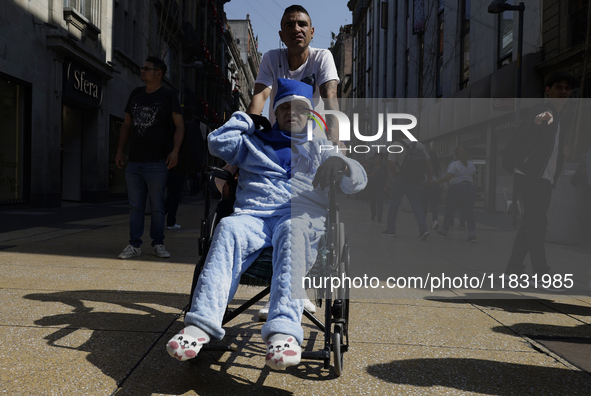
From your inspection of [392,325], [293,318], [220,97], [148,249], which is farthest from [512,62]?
[220,97]

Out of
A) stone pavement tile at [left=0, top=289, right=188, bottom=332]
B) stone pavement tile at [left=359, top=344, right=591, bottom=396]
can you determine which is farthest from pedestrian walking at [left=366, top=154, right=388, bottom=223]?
stone pavement tile at [left=359, top=344, right=591, bottom=396]

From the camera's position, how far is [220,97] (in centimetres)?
4475

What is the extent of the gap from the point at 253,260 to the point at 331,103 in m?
1.39

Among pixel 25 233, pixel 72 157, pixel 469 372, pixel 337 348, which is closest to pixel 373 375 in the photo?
pixel 337 348

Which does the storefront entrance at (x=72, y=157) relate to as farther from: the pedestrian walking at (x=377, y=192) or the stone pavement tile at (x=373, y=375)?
the stone pavement tile at (x=373, y=375)

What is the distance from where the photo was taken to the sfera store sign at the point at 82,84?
1359cm

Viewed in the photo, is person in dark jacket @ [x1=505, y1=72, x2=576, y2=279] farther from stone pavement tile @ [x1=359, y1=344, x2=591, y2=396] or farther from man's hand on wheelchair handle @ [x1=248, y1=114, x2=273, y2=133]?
man's hand on wheelchair handle @ [x1=248, y1=114, x2=273, y2=133]

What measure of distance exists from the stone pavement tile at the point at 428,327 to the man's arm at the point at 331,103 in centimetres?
110

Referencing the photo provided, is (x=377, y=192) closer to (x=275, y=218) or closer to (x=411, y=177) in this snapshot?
(x=411, y=177)

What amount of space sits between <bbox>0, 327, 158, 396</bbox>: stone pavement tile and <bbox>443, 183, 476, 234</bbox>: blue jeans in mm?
4502

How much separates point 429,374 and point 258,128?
1.40 meters

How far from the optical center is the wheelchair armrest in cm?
248

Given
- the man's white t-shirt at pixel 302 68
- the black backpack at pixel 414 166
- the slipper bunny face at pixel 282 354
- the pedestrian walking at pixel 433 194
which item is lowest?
the slipper bunny face at pixel 282 354

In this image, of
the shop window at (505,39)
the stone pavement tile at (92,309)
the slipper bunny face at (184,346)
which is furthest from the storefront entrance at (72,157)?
the slipper bunny face at (184,346)
